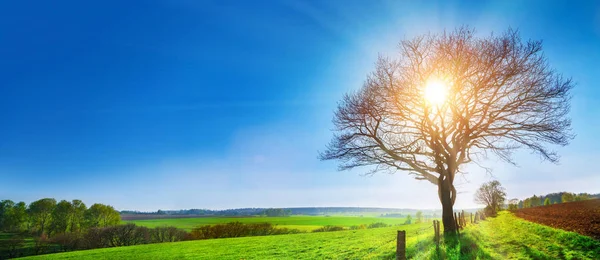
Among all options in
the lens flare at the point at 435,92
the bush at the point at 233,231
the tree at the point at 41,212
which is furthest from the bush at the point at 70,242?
the lens flare at the point at 435,92

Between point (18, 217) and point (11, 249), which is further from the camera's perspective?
point (18, 217)

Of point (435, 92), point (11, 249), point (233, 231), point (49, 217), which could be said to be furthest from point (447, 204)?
point (49, 217)

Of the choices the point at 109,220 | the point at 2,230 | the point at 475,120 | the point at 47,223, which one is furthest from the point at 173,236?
the point at 475,120

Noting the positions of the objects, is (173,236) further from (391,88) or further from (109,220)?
(391,88)

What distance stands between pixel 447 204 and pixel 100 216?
292 feet

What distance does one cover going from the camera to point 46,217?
74688 millimetres

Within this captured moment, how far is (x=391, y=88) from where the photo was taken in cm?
1786

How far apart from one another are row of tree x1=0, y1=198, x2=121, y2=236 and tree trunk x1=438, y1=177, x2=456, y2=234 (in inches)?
3087

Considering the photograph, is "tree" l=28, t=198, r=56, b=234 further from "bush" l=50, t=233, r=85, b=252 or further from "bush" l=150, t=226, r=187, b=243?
"bush" l=150, t=226, r=187, b=243

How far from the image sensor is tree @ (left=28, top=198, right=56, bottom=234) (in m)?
73.9

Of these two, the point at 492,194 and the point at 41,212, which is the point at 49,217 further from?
the point at 492,194

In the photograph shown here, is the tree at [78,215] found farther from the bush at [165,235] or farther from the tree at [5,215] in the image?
the bush at [165,235]

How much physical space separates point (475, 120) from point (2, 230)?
100 meters

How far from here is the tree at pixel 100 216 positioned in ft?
254
